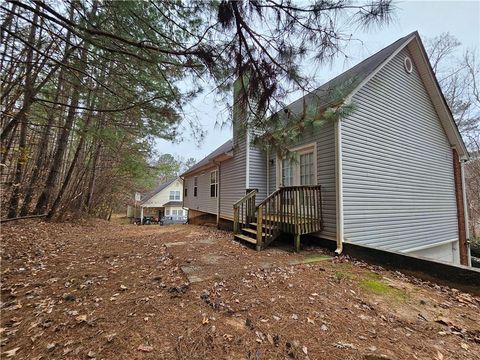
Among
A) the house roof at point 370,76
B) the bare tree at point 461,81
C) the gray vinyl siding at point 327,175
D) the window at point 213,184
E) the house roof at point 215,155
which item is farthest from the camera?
the bare tree at point 461,81

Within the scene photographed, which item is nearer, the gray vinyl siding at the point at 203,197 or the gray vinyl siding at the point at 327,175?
the gray vinyl siding at the point at 327,175

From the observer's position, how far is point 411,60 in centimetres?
756

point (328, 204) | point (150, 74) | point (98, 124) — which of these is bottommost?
point (328, 204)

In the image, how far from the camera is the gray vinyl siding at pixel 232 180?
8531 mm

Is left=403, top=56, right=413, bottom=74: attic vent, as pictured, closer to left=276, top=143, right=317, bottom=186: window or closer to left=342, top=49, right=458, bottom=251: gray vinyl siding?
left=342, top=49, right=458, bottom=251: gray vinyl siding

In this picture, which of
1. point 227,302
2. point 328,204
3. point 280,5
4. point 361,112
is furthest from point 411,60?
point 227,302

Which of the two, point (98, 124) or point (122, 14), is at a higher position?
point (122, 14)

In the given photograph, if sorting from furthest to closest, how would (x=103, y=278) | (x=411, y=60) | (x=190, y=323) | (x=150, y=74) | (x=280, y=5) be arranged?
(x=411, y=60)
(x=150, y=74)
(x=103, y=278)
(x=280, y=5)
(x=190, y=323)

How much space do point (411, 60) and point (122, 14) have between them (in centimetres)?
893

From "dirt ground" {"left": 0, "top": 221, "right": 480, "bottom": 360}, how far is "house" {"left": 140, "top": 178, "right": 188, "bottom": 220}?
78.5 ft

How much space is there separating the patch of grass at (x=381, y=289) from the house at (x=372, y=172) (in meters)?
1.57

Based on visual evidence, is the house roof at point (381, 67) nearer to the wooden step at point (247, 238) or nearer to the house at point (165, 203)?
the wooden step at point (247, 238)

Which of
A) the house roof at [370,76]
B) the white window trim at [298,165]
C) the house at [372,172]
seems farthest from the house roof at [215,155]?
the house roof at [370,76]

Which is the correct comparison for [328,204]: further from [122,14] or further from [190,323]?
[122,14]
